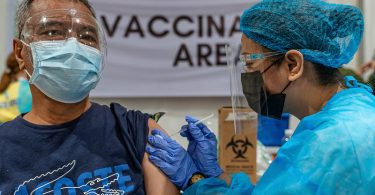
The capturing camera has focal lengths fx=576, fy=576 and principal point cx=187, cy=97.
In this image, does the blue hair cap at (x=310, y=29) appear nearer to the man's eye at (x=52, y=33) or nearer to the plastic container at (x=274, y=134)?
the man's eye at (x=52, y=33)

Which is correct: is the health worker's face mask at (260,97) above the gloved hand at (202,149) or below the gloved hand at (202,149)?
above

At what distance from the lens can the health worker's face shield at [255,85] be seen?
1503 millimetres

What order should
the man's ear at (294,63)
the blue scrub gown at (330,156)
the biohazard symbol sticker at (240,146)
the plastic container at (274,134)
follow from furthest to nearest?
1. the plastic container at (274,134)
2. the biohazard symbol sticker at (240,146)
3. the man's ear at (294,63)
4. the blue scrub gown at (330,156)

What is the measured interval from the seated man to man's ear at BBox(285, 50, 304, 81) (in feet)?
1.56

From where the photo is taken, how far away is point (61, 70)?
162 cm

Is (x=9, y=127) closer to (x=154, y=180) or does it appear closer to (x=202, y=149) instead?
(x=154, y=180)

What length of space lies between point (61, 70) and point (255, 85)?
55cm

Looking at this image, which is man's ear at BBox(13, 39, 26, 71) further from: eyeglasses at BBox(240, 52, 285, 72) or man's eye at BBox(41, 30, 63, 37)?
eyeglasses at BBox(240, 52, 285, 72)

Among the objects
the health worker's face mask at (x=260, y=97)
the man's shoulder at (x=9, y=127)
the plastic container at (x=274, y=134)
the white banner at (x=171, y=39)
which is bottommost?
the plastic container at (x=274, y=134)

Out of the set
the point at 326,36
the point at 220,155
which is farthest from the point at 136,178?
the point at 220,155

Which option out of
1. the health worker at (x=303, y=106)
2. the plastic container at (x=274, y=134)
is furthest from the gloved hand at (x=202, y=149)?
the plastic container at (x=274, y=134)

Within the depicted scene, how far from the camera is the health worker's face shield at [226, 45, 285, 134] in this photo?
1503 millimetres

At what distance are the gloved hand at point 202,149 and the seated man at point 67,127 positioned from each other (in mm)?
115

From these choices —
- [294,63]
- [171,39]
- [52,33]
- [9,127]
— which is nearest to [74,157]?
[9,127]
